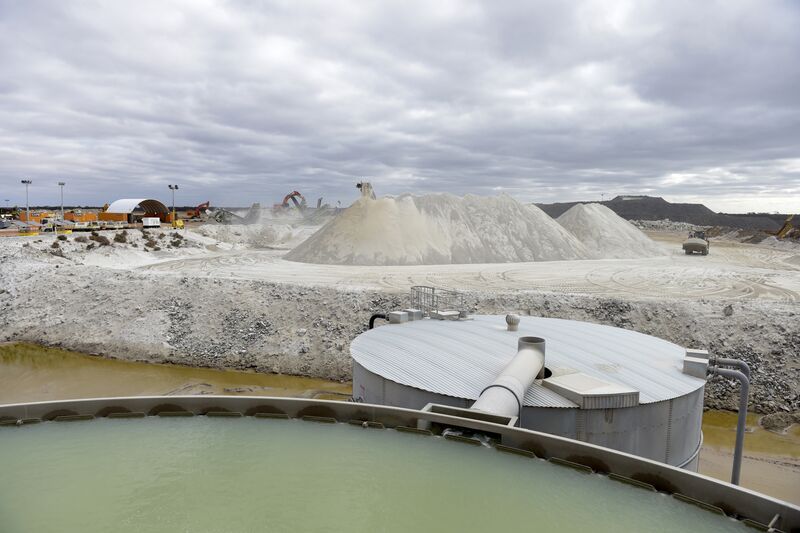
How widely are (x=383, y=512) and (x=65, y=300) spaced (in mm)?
33499

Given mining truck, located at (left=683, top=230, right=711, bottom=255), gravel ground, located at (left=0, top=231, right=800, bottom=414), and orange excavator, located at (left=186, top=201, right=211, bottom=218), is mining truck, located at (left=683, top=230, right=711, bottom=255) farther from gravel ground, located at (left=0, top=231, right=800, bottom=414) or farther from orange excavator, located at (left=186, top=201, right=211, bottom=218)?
orange excavator, located at (left=186, top=201, right=211, bottom=218)

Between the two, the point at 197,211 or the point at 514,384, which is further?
the point at 197,211

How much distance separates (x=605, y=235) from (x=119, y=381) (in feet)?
199

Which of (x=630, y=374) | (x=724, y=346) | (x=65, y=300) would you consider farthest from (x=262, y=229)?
(x=630, y=374)

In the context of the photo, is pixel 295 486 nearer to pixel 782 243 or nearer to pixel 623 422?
pixel 623 422

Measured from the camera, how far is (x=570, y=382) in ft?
36.8

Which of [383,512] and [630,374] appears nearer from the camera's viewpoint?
[383,512]

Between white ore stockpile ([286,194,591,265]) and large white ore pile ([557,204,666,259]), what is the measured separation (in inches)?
174

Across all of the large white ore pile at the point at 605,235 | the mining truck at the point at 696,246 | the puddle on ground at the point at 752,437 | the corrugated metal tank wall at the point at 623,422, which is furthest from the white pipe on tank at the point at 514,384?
the mining truck at the point at 696,246

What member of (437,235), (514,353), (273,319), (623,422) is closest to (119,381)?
(273,319)

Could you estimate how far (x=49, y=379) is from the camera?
25.5 meters

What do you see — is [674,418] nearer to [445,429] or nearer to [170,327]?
[445,429]

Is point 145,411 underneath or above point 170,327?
above

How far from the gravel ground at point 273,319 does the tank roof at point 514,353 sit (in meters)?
10.6
